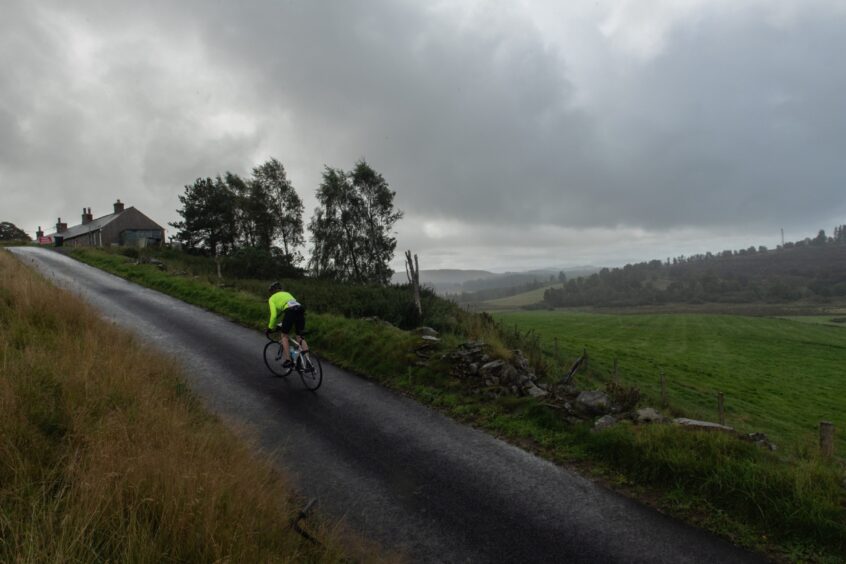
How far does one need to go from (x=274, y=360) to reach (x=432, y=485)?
6.83 m

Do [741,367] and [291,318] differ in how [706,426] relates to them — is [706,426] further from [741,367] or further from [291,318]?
[741,367]

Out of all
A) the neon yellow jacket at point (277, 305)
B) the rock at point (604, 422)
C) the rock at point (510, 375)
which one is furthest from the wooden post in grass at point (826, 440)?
the neon yellow jacket at point (277, 305)

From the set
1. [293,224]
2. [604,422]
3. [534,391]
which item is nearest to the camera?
[604,422]

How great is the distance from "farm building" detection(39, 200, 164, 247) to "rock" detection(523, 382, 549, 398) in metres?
64.6

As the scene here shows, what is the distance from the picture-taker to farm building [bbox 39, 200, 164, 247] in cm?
6050

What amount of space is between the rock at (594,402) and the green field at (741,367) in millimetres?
2851

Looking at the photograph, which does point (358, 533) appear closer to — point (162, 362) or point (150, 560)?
point (150, 560)

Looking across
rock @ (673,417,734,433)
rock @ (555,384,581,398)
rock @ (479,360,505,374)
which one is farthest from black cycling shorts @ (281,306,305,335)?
rock @ (673,417,734,433)

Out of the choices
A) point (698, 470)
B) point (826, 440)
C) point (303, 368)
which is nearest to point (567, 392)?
point (698, 470)

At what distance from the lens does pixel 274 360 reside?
11.0m

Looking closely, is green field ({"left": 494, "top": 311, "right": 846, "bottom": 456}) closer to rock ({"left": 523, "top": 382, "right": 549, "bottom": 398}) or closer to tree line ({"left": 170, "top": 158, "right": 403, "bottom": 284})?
rock ({"left": 523, "top": 382, "right": 549, "bottom": 398})

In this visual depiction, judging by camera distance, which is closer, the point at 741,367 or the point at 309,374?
the point at 309,374

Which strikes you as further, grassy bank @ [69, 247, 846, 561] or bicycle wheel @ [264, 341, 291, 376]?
bicycle wheel @ [264, 341, 291, 376]

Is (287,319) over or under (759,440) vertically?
over
